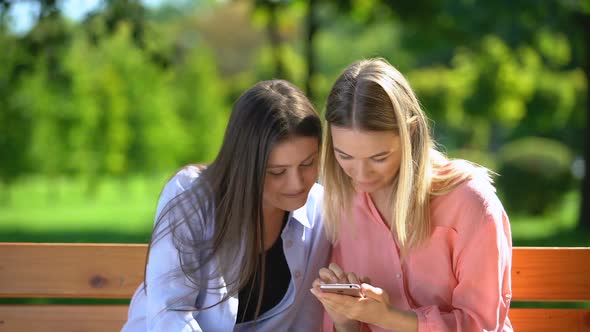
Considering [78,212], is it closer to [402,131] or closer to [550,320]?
[550,320]

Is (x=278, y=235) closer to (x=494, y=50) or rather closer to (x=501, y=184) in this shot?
(x=501, y=184)

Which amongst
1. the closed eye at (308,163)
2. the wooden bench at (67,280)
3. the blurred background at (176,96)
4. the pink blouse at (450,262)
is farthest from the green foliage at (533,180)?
the closed eye at (308,163)

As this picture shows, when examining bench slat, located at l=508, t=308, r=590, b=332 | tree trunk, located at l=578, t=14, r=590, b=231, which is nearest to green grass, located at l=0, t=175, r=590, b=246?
tree trunk, located at l=578, t=14, r=590, b=231

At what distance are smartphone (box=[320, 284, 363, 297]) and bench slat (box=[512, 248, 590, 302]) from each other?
842mm

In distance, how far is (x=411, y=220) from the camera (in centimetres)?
277

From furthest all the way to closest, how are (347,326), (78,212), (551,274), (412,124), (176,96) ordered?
(176,96) → (78,212) → (551,274) → (347,326) → (412,124)

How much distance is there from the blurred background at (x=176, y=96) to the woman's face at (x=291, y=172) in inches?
207

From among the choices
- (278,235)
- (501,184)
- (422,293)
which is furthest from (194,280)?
(501,184)

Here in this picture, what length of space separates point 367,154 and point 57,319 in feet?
5.10

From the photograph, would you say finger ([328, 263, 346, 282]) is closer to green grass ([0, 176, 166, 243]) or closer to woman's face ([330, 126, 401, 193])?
woman's face ([330, 126, 401, 193])

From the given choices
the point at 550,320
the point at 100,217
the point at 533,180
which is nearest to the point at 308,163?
the point at 550,320

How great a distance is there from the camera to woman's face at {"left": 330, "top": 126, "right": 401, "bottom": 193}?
8.71ft

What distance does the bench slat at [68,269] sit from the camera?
3.33 m

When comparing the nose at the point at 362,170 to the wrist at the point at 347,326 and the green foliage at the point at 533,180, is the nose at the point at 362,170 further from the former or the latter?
the green foliage at the point at 533,180
